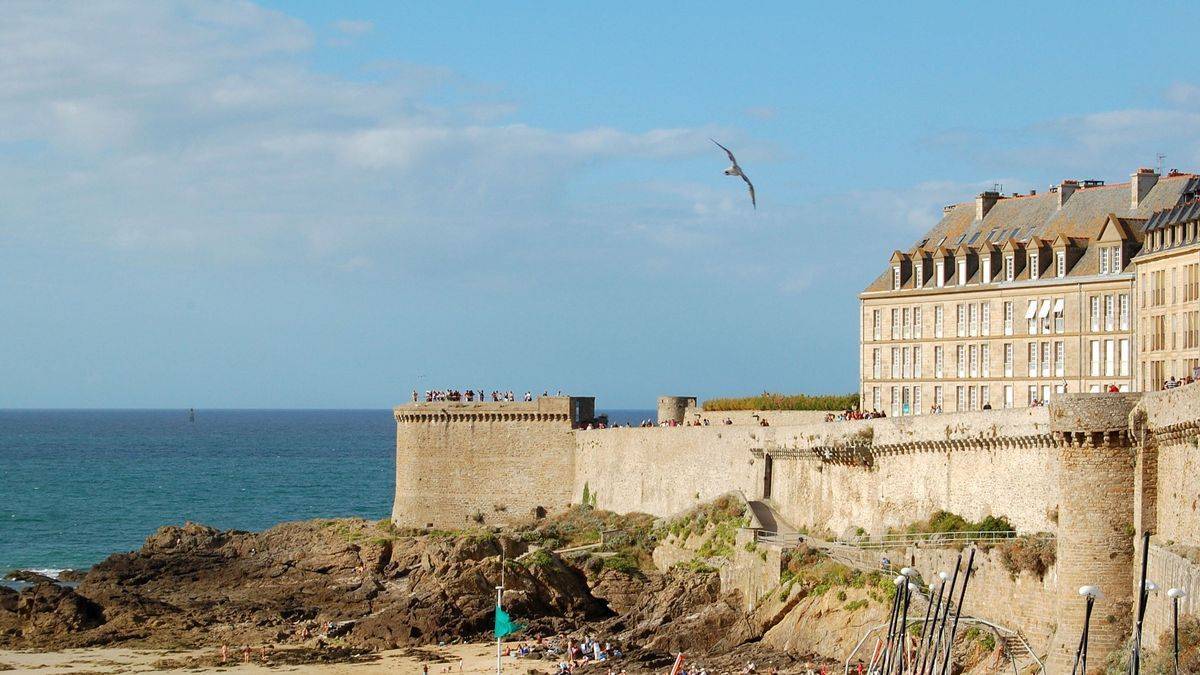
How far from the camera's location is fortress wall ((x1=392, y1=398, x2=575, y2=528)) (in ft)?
196

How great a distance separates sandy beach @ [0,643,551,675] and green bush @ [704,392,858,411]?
16.3 metres

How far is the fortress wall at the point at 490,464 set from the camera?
196 ft

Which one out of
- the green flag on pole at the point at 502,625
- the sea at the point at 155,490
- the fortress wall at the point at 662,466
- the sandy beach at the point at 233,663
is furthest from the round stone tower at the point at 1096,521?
the sea at the point at 155,490

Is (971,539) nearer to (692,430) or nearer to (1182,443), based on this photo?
(1182,443)

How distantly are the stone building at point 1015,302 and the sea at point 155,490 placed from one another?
104 feet

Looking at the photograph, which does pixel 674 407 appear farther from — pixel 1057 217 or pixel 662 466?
pixel 1057 217

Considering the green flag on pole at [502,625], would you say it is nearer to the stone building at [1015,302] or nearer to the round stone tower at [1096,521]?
the round stone tower at [1096,521]

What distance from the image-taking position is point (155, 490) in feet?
344

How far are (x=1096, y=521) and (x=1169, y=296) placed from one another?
12423mm

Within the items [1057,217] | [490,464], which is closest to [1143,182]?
[1057,217]

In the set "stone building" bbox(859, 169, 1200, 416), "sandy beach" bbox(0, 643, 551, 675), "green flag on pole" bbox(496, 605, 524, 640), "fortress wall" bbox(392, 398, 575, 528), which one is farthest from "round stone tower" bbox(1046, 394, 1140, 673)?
"fortress wall" bbox(392, 398, 575, 528)

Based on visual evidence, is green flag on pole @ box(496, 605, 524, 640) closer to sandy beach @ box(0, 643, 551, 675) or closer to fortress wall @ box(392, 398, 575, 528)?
sandy beach @ box(0, 643, 551, 675)

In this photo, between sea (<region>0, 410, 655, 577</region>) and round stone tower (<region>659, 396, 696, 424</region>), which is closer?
round stone tower (<region>659, 396, 696, 424</region>)

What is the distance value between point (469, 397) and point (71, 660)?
21550 millimetres
